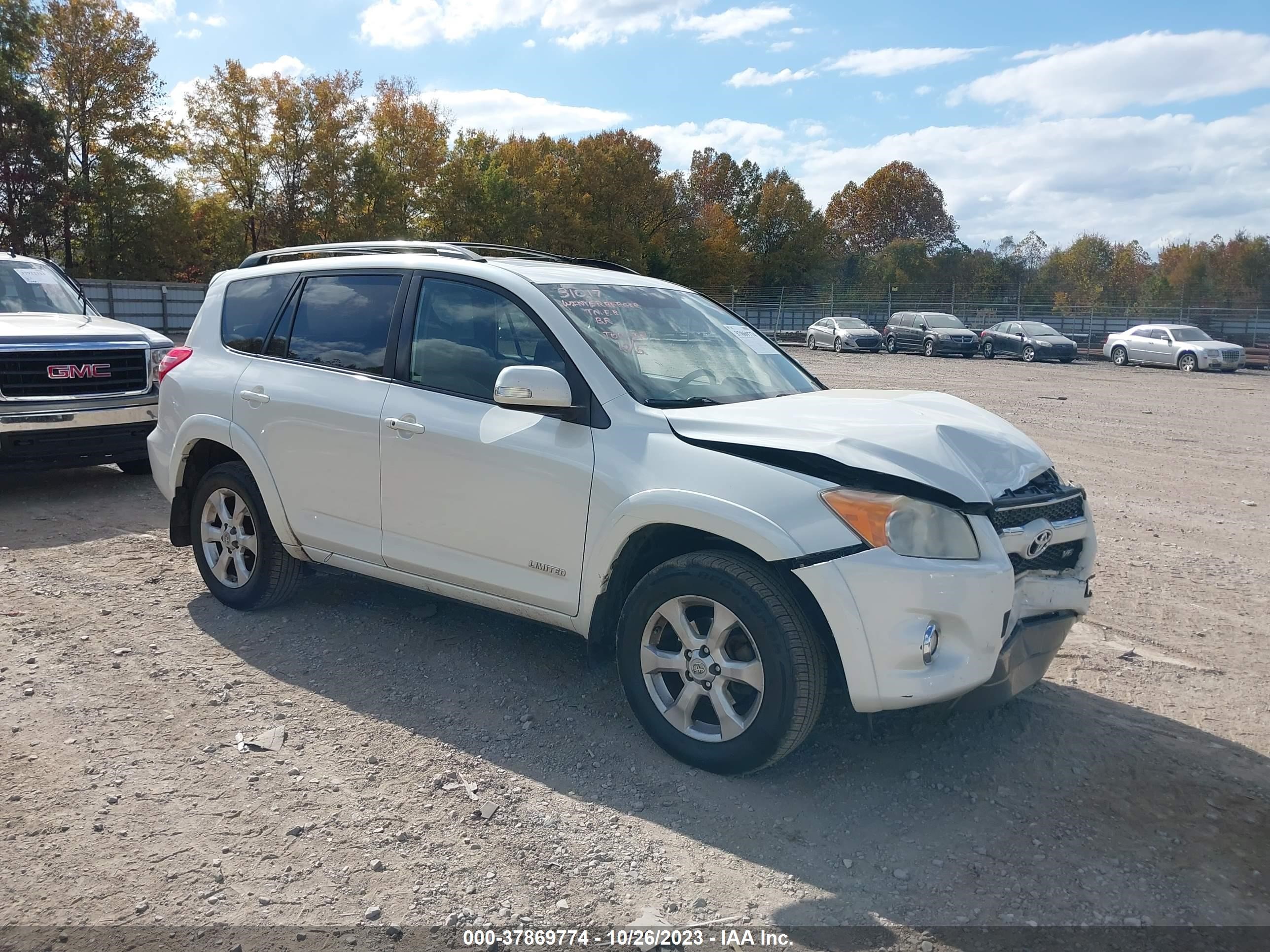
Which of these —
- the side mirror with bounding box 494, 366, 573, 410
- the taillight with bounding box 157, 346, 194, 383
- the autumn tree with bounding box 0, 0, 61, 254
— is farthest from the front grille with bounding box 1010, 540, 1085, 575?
the autumn tree with bounding box 0, 0, 61, 254

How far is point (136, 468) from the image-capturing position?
31.3 feet

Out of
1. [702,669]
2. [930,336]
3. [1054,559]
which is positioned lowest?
[702,669]

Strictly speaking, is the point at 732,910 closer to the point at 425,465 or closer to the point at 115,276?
the point at 425,465

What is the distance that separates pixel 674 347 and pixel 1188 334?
3291cm

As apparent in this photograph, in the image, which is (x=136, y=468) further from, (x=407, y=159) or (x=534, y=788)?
(x=407, y=159)

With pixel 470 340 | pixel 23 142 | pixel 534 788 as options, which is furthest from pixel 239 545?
pixel 23 142

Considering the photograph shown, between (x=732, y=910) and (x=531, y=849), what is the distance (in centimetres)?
70

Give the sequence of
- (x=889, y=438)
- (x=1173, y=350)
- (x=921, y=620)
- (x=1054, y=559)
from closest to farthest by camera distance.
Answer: (x=921, y=620), (x=889, y=438), (x=1054, y=559), (x=1173, y=350)

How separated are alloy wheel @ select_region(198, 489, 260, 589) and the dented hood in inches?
106

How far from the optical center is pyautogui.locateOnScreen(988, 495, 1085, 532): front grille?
11.9 ft

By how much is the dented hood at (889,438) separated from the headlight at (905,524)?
0.08 meters

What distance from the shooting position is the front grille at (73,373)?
8148 millimetres

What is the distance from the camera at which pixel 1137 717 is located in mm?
4379

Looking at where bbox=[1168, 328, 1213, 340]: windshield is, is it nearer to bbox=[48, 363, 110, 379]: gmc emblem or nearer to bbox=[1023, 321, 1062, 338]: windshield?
bbox=[1023, 321, 1062, 338]: windshield
